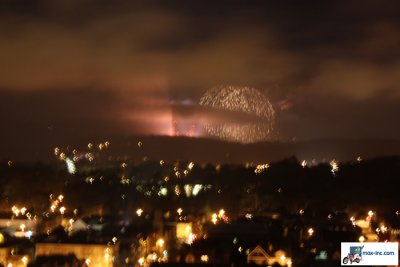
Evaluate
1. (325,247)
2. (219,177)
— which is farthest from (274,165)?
(325,247)

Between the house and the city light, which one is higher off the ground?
the city light

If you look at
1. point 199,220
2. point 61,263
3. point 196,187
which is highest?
point 196,187

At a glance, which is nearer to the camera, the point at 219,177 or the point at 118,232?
the point at 118,232

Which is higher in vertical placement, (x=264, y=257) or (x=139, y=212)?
(x=139, y=212)

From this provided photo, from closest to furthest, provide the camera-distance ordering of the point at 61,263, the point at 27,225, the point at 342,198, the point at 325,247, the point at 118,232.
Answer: the point at 61,263, the point at 325,247, the point at 118,232, the point at 27,225, the point at 342,198

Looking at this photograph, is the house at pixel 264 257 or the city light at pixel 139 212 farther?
the city light at pixel 139 212

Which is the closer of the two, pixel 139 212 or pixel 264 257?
pixel 264 257

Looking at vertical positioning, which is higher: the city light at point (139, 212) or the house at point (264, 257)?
the city light at point (139, 212)

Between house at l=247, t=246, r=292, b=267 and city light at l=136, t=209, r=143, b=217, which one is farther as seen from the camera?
city light at l=136, t=209, r=143, b=217

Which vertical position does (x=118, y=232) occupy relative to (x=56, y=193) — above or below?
below

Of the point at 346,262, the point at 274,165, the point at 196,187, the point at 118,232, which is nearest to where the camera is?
the point at 346,262

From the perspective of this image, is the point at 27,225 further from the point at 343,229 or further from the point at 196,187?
the point at 196,187
